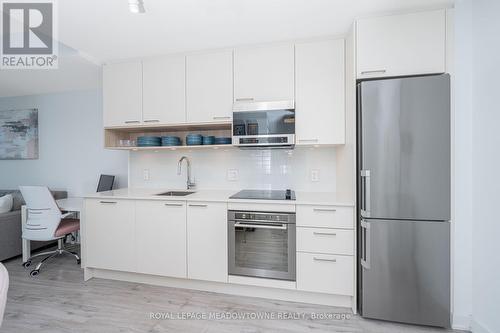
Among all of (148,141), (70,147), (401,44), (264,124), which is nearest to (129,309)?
(148,141)

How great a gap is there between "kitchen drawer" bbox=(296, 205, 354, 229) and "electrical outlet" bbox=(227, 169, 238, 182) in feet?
3.09

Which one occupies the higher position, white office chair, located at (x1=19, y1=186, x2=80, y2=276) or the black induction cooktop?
the black induction cooktop

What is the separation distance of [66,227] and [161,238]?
1442mm

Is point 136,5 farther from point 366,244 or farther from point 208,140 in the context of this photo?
point 366,244

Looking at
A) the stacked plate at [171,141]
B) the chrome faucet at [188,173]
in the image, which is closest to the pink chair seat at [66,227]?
the chrome faucet at [188,173]

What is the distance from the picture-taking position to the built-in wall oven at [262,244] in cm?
199

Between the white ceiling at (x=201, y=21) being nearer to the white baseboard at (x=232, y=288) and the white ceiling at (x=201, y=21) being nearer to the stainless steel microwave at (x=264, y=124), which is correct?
the stainless steel microwave at (x=264, y=124)

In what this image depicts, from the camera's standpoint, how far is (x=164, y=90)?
8.14 ft

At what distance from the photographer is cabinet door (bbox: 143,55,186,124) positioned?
244 centimetres

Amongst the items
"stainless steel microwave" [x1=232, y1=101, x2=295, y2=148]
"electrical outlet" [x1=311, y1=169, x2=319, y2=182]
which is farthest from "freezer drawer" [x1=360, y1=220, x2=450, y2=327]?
"stainless steel microwave" [x1=232, y1=101, x2=295, y2=148]

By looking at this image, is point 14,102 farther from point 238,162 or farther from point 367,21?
point 367,21

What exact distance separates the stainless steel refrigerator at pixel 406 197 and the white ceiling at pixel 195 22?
620 mm

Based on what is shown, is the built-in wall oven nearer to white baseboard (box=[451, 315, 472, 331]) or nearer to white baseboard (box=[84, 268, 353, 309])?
white baseboard (box=[84, 268, 353, 309])

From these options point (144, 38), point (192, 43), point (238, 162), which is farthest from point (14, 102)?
point (238, 162)
